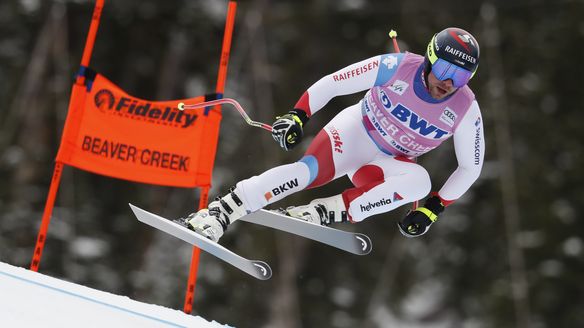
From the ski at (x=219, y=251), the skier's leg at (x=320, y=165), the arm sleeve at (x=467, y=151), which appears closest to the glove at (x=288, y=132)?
the skier's leg at (x=320, y=165)

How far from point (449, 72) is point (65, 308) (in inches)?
73.6

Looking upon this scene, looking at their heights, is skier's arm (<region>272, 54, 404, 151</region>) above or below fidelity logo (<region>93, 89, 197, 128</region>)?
below

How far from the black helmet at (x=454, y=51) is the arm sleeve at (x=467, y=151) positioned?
0.21 m

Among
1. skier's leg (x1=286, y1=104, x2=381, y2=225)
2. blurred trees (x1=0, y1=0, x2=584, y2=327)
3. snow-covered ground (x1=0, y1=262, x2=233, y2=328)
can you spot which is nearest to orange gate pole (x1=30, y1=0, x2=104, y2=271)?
snow-covered ground (x1=0, y1=262, x2=233, y2=328)

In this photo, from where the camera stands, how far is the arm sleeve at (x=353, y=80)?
361cm

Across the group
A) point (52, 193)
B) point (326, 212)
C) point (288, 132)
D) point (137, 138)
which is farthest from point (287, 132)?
point (52, 193)

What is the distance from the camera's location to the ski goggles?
3.45 m

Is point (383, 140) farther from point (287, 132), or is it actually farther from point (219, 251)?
point (219, 251)

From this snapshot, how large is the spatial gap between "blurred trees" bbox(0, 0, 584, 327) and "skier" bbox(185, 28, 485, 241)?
13.8ft

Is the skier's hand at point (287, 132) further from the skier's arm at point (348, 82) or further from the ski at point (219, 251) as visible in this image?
the ski at point (219, 251)

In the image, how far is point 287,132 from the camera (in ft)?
11.4

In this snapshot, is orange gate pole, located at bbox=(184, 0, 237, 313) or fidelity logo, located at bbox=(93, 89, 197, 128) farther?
fidelity logo, located at bbox=(93, 89, 197, 128)

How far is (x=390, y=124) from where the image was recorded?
3.75 m

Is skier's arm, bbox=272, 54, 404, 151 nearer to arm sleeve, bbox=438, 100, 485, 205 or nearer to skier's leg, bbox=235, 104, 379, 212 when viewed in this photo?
skier's leg, bbox=235, 104, 379, 212
